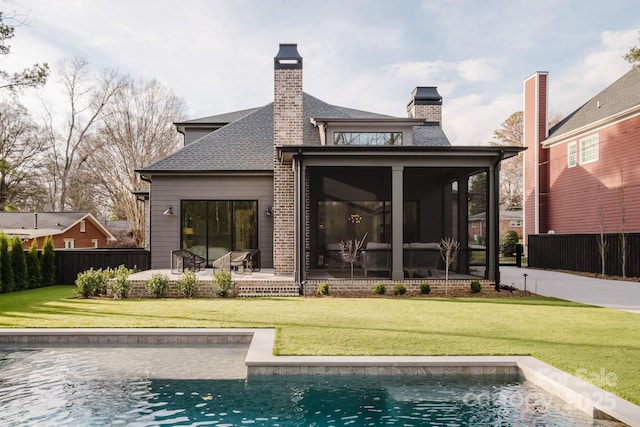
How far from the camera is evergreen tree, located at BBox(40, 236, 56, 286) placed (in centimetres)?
1535

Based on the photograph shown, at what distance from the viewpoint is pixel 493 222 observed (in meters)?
12.5

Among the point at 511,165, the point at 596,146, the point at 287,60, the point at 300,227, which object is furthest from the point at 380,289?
the point at 511,165

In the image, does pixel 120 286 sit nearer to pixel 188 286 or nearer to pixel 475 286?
pixel 188 286

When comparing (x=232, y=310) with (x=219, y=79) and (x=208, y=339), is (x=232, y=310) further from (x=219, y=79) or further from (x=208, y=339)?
(x=219, y=79)

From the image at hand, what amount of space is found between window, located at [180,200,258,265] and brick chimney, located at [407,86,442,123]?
752 centimetres

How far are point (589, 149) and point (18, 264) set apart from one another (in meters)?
21.6

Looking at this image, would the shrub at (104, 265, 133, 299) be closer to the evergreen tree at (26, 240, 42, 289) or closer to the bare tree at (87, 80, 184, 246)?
the evergreen tree at (26, 240, 42, 289)

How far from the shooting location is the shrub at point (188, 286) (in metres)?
11.7

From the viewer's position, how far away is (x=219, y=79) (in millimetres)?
23344

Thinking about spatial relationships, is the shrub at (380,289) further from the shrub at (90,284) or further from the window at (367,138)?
the shrub at (90,284)

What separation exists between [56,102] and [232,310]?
29.5 meters

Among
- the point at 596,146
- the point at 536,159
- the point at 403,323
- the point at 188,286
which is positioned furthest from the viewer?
the point at 536,159

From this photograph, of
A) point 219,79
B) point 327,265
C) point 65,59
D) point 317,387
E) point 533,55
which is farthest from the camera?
point 65,59

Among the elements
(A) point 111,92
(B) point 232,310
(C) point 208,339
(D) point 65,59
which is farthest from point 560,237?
(D) point 65,59
